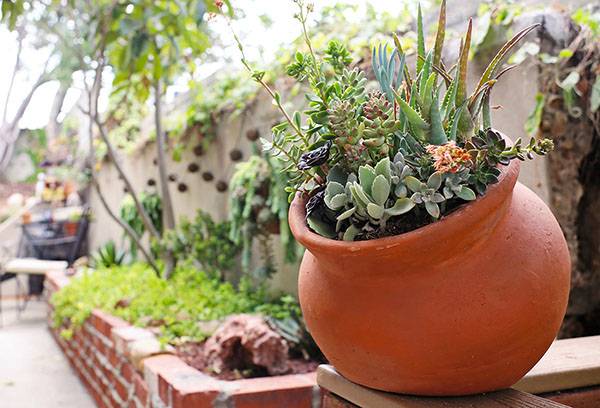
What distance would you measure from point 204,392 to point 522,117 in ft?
4.09

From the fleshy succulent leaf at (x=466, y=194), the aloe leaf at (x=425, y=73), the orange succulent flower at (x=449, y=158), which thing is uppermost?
the aloe leaf at (x=425, y=73)

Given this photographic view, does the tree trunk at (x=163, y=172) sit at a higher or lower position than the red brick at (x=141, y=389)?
higher

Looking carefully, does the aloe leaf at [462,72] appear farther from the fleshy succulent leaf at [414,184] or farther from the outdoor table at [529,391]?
the outdoor table at [529,391]

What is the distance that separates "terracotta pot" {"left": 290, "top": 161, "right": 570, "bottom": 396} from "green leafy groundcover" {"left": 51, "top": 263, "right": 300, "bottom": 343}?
160cm

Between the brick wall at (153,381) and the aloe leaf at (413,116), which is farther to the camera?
the brick wall at (153,381)

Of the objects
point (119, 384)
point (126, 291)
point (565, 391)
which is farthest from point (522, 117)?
point (126, 291)

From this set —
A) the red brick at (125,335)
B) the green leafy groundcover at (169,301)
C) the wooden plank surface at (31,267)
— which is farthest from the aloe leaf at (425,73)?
the wooden plank surface at (31,267)

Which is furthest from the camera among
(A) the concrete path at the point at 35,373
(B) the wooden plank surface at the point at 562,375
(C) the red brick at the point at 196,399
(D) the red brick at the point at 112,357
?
(A) the concrete path at the point at 35,373

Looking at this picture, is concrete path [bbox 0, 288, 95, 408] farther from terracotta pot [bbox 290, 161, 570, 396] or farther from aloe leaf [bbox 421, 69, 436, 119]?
aloe leaf [bbox 421, 69, 436, 119]

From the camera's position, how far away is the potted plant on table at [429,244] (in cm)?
75

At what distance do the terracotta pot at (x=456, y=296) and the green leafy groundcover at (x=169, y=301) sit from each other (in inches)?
62.9

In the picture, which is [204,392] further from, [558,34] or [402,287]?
[558,34]

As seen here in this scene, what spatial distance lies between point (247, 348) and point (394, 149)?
53.7 inches

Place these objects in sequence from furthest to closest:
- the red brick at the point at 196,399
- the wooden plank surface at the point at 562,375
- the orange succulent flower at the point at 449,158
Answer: the red brick at the point at 196,399 → the wooden plank surface at the point at 562,375 → the orange succulent flower at the point at 449,158
